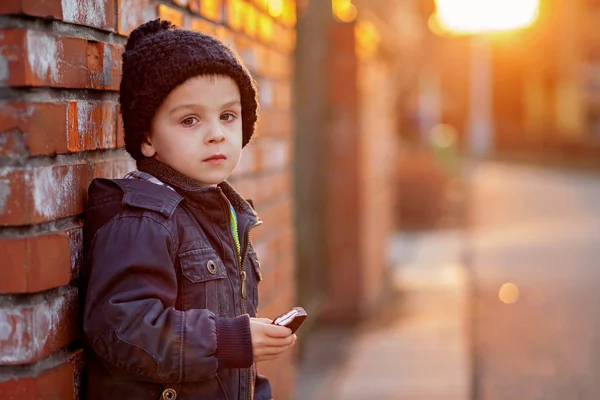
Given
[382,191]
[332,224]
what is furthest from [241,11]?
[382,191]

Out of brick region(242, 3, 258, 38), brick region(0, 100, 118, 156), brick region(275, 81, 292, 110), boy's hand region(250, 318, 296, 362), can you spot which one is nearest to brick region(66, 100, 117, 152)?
brick region(0, 100, 118, 156)

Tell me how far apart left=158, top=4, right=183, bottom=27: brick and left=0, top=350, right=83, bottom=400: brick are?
3.03 feet

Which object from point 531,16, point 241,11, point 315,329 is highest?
point 531,16

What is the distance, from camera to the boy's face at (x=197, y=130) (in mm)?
1853

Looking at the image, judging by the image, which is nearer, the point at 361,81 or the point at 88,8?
the point at 88,8

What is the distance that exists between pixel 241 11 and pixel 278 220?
962 millimetres

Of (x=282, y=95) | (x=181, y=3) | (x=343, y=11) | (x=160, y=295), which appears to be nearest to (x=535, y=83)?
(x=343, y=11)

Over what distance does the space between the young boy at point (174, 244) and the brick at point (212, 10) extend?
80 centimetres

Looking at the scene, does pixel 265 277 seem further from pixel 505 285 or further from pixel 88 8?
pixel 505 285

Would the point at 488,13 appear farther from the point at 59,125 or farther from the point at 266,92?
the point at 59,125

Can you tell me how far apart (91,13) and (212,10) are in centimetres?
98

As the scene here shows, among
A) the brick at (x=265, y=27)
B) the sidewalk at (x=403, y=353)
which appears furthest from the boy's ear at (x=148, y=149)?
the sidewalk at (x=403, y=353)

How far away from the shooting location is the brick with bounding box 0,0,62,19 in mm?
1535

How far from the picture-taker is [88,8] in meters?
1.85
